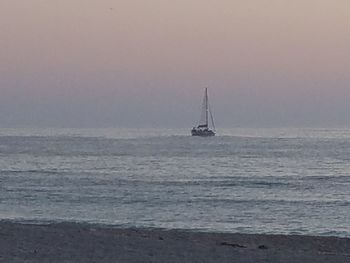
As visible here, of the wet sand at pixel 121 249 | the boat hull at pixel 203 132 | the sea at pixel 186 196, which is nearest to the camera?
the wet sand at pixel 121 249

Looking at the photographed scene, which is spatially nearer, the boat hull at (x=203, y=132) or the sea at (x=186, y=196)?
the sea at (x=186, y=196)

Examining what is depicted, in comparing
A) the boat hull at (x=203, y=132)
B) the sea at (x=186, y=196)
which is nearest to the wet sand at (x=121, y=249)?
→ the sea at (x=186, y=196)

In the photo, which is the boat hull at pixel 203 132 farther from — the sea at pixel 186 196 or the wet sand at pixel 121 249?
the wet sand at pixel 121 249

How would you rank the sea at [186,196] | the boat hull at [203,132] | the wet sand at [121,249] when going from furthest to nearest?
the boat hull at [203,132], the sea at [186,196], the wet sand at [121,249]

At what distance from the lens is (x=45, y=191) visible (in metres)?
42.0

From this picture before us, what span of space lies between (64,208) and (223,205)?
244 inches

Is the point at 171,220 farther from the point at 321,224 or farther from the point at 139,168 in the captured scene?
the point at 139,168

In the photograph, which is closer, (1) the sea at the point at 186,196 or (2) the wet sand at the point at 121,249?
(2) the wet sand at the point at 121,249

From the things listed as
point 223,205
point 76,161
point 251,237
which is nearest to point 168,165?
point 76,161

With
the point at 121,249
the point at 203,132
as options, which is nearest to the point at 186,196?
the point at 121,249

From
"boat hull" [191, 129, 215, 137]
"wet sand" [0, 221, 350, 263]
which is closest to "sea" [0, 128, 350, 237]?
"wet sand" [0, 221, 350, 263]

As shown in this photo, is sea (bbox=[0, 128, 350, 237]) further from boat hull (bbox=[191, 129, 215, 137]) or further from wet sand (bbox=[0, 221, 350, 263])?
boat hull (bbox=[191, 129, 215, 137])

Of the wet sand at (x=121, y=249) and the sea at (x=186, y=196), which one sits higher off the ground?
the wet sand at (x=121, y=249)

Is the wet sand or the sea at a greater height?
the wet sand
